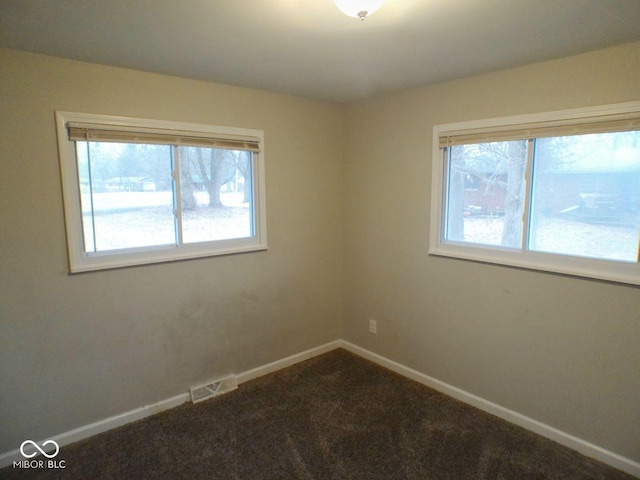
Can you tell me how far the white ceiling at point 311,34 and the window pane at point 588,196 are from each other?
0.52 metres

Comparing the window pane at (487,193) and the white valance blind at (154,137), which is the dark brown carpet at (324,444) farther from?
the white valance blind at (154,137)

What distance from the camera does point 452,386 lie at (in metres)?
2.76

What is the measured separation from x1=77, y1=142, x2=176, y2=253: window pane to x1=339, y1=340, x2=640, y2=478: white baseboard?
2.10m

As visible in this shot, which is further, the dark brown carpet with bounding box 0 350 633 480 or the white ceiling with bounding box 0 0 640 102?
the dark brown carpet with bounding box 0 350 633 480

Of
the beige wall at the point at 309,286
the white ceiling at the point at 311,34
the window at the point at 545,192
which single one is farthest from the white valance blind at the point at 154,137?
the window at the point at 545,192

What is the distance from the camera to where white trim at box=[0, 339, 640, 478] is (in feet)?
6.84

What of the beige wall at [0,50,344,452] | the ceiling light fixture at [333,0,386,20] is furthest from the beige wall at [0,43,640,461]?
the ceiling light fixture at [333,0,386,20]

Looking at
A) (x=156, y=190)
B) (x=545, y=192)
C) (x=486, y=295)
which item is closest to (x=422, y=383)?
(x=486, y=295)

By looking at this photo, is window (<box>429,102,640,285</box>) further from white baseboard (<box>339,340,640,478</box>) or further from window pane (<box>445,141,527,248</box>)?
white baseboard (<box>339,340,640,478</box>)

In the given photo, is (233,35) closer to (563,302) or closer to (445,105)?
(445,105)

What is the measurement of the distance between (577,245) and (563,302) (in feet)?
1.13

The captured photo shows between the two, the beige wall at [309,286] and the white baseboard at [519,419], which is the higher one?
the beige wall at [309,286]

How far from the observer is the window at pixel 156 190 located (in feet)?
7.23

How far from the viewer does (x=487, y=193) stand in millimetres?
2508
